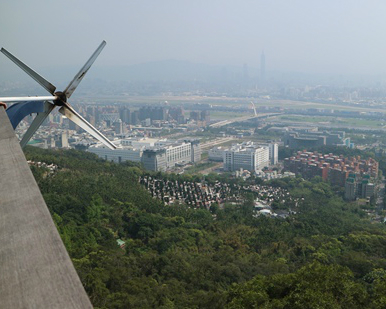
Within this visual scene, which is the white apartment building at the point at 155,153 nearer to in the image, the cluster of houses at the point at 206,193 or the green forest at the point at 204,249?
the cluster of houses at the point at 206,193

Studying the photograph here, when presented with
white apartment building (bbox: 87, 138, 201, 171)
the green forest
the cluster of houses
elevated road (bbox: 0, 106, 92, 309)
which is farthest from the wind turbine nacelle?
white apartment building (bbox: 87, 138, 201, 171)

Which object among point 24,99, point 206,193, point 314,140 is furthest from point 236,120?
point 24,99

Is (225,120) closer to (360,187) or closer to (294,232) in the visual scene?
(360,187)

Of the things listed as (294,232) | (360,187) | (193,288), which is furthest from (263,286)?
(360,187)

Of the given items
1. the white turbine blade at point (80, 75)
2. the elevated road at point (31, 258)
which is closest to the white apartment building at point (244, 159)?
the white turbine blade at point (80, 75)

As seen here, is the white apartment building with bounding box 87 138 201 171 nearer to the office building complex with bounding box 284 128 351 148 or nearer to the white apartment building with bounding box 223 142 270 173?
the white apartment building with bounding box 223 142 270 173

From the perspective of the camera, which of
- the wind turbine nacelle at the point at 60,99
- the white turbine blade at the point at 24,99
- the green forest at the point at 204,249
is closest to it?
the white turbine blade at the point at 24,99

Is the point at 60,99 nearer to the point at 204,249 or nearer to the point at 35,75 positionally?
the point at 35,75
